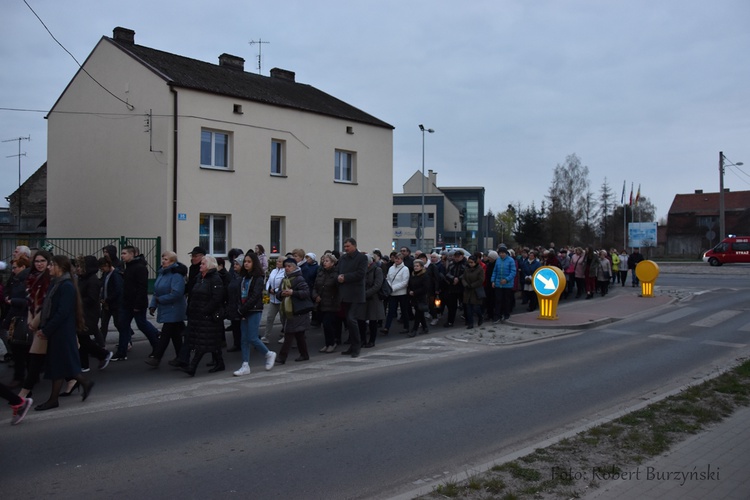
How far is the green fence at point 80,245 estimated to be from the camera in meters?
17.3

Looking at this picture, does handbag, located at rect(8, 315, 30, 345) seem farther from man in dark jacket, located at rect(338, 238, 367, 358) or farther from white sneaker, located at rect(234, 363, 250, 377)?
man in dark jacket, located at rect(338, 238, 367, 358)

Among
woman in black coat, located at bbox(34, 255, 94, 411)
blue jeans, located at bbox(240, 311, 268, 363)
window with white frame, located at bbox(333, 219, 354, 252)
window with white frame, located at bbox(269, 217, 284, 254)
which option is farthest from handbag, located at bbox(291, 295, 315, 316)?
window with white frame, located at bbox(333, 219, 354, 252)

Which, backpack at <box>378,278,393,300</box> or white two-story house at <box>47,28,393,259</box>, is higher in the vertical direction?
white two-story house at <box>47,28,393,259</box>

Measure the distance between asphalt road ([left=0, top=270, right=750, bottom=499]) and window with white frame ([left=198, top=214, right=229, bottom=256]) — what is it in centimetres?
1125

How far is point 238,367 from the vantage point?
962 cm

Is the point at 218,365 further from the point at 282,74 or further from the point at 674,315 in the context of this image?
the point at 282,74

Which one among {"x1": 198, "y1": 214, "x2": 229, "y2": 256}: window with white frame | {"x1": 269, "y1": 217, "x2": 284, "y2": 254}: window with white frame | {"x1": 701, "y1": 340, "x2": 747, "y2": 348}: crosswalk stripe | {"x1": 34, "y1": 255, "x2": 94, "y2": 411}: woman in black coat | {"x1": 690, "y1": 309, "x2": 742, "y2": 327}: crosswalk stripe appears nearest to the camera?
{"x1": 34, "y1": 255, "x2": 94, "y2": 411}: woman in black coat

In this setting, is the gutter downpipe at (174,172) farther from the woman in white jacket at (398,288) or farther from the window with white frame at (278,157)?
the woman in white jacket at (398,288)

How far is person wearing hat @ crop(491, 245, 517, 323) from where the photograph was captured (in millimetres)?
14047

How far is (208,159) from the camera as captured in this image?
21406 millimetres

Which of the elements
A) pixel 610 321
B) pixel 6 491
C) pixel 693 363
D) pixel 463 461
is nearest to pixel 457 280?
pixel 610 321

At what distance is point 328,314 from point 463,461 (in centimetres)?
604

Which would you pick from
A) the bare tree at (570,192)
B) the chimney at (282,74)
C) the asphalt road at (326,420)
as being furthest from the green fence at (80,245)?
the bare tree at (570,192)

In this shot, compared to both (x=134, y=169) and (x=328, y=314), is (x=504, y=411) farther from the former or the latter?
(x=134, y=169)
